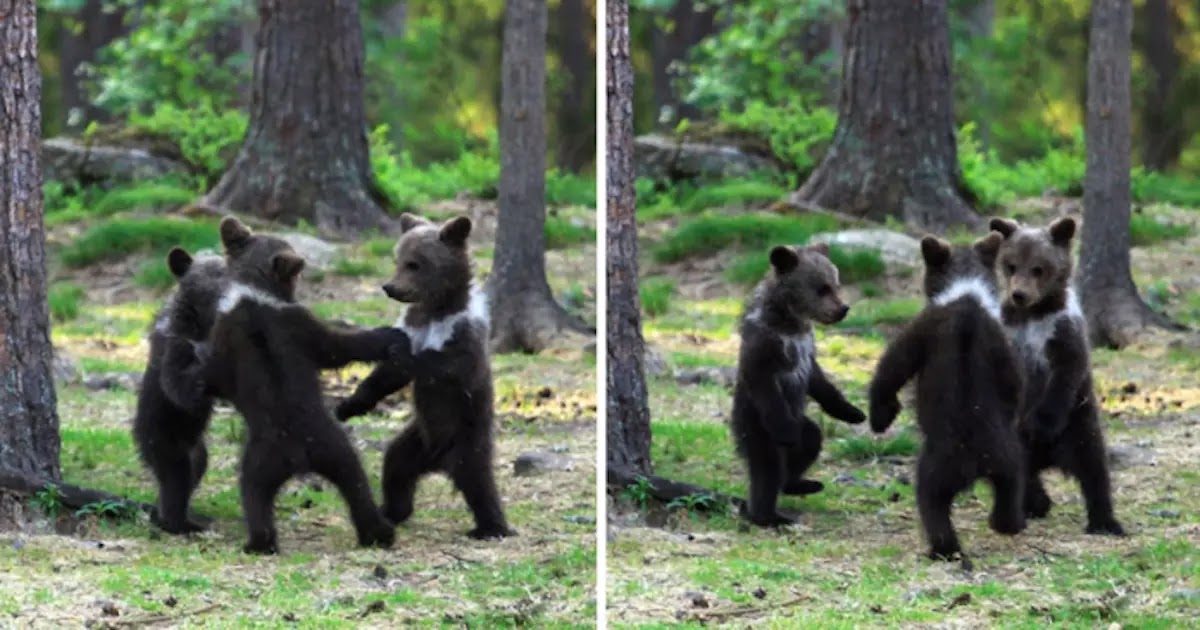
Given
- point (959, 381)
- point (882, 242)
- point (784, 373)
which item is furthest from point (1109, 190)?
point (784, 373)

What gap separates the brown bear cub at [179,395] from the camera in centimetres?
518

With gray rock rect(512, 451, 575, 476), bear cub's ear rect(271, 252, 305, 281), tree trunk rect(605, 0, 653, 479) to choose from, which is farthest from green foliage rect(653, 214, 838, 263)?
bear cub's ear rect(271, 252, 305, 281)

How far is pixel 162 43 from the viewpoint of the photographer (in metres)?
5.44

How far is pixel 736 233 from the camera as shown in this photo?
222 inches

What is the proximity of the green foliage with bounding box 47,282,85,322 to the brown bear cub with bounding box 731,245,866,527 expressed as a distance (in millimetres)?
1916

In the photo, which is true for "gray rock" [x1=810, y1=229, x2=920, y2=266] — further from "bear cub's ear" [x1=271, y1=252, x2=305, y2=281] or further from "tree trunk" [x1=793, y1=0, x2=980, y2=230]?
"bear cub's ear" [x1=271, y1=252, x2=305, y2=281]

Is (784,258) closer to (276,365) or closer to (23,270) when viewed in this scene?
(276,365)

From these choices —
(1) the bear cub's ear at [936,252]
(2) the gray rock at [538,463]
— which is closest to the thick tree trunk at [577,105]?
(2) the gray rock at [538,463]

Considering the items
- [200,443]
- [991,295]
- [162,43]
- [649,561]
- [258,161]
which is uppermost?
[162,43]

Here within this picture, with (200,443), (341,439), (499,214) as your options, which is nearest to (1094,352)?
(499,214)

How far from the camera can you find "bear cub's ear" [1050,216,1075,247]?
522 centimetres

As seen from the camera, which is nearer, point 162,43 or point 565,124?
point 162,43

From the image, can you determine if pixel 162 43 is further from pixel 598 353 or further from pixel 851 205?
pixel 851 205

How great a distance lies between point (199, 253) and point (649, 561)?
162cm
